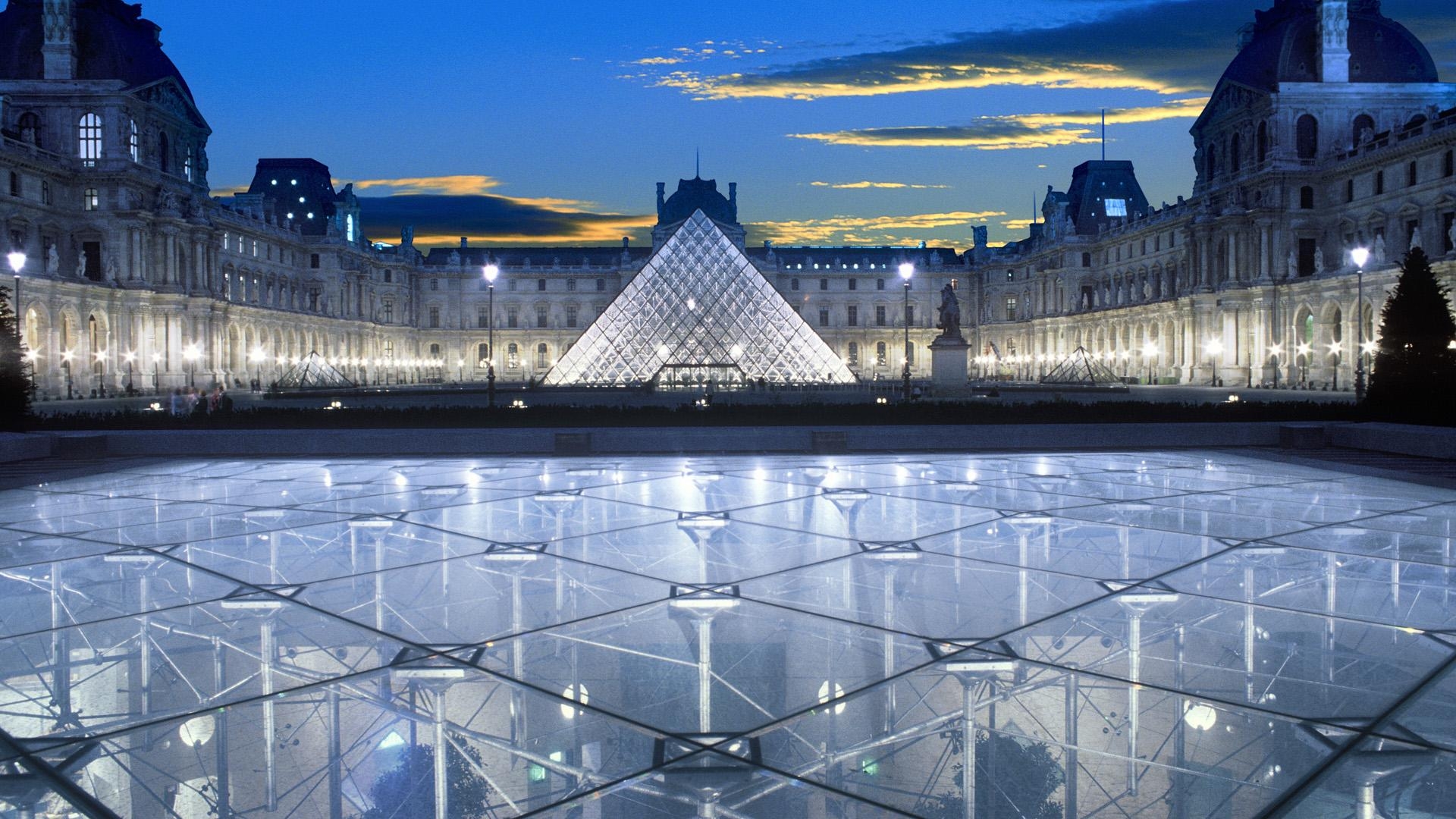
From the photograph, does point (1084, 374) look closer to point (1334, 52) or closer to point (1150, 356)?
point (1150, 356)

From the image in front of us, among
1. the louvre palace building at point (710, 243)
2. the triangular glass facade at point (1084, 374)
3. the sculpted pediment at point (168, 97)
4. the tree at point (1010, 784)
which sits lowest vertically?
the tree at point (1010, 784)

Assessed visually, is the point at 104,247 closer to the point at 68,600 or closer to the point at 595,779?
the point at 68,600

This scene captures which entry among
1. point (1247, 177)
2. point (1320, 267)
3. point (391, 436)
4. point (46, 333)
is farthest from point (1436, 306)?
point (46, 333)

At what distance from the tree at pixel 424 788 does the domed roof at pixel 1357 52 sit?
47.3 m

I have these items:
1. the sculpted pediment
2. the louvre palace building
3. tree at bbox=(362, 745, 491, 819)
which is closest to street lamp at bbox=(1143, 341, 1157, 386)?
the louvre palace building

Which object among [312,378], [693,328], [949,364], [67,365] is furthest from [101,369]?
[949,364]

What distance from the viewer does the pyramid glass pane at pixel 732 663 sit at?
11.3 ft

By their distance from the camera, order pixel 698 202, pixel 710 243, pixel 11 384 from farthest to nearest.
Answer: pixel 698 202, pixel 710 243, pixel 11 384

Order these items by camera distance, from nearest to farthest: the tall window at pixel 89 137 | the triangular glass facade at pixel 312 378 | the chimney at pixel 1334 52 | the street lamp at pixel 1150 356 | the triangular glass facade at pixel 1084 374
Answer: the tall window at pixel 89 137, the chimney at pixel 1334 52, the triangular glass facade at pixel 312 378, the triangular glass facade at pixel 1084 374, the street lamp at pixel 1150 356

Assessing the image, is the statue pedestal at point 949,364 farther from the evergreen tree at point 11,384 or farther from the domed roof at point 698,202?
the domed roof at point 698,202

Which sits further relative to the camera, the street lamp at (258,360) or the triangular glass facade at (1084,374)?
the street lamp at (258,360)

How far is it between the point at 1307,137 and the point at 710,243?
24.6 m

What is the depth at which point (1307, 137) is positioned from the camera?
42.9 m

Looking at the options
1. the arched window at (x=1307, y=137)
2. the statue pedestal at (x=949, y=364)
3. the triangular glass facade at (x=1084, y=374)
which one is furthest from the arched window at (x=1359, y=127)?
the statue pedestal at (x=949, y=364)
